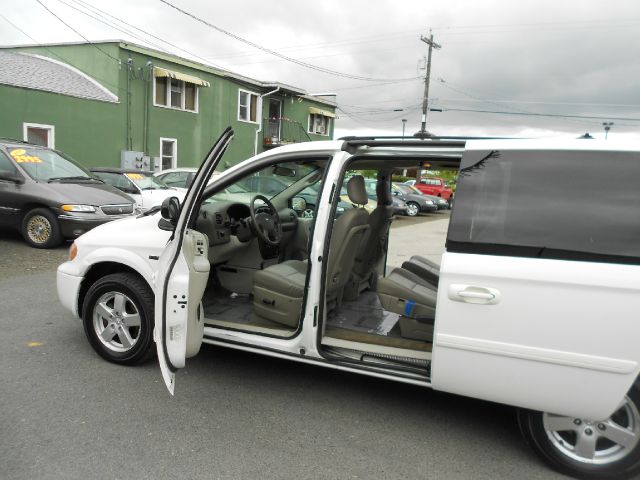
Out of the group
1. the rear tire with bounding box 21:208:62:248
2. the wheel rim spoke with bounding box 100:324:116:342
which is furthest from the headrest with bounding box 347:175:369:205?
the rear tire with bounding box 21:208:62:248

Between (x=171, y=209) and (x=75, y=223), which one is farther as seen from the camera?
(x=75, y=223)

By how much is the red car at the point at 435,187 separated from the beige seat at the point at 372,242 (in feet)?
75.7

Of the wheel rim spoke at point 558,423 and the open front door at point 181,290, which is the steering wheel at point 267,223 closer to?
the open front door at point 181,290

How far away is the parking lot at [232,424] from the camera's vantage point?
2.75m

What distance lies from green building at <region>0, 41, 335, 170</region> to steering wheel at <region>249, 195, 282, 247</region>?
1449cm

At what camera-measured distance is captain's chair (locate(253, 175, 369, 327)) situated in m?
3.68

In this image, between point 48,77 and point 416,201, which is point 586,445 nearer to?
point 416,201

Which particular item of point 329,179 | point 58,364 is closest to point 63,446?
point 58,364

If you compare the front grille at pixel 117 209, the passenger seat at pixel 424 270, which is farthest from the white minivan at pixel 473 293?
the front grille at pixel 117 209

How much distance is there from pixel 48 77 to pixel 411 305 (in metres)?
19.1

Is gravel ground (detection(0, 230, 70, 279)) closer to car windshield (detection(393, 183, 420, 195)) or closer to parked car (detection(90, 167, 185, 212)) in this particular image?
parked car (detection(90, 167, 185, 212))

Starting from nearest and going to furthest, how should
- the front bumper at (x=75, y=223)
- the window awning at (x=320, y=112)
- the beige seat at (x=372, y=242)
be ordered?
the beige seat at (x=372, y=242) → the front bumper at (x=75, y=223) → the window awning at (x=320, y=112)

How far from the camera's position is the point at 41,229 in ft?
27.6

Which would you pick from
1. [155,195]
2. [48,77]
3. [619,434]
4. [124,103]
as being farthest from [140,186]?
[619,434]
